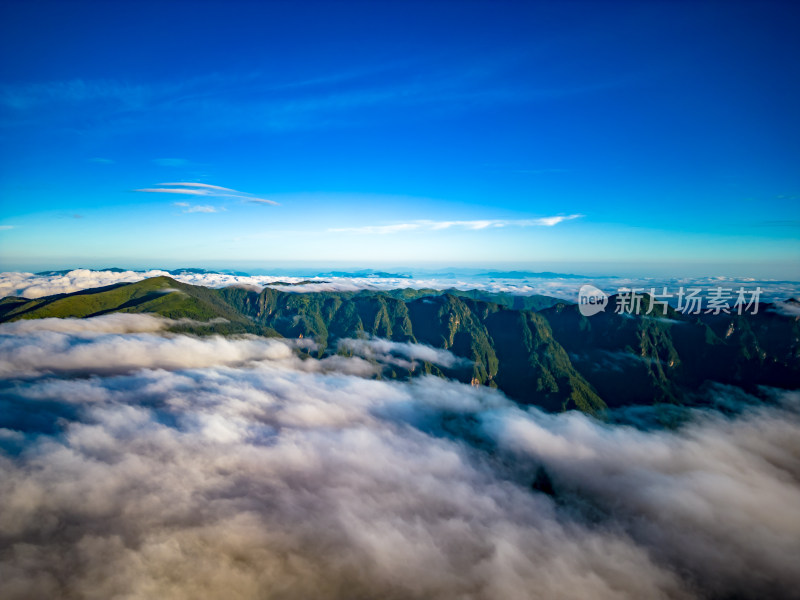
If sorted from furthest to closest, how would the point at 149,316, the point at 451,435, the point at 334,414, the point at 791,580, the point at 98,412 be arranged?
the point at 149,316 → the point at 451,435 → the point at 334,414 → the point at 98,412 → the point at 791,580

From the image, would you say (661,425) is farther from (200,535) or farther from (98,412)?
(98,412)

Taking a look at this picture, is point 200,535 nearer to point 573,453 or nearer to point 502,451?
point 502,451

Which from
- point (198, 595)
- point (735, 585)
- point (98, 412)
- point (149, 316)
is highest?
point (149, 316)

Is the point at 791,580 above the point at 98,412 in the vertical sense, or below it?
below

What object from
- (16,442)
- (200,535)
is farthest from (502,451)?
(16,442)

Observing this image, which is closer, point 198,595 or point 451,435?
point 198,595

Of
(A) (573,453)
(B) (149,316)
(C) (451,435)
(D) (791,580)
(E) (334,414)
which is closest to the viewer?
Answer: (D) (791,580)

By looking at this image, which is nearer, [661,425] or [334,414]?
[334,414]

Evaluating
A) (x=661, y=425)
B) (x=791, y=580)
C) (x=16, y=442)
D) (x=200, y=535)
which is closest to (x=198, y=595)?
(x=200, y=535)

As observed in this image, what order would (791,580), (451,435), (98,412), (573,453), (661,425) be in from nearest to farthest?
(791,580), (98,412), (573,453), (451,435), (661,425)
